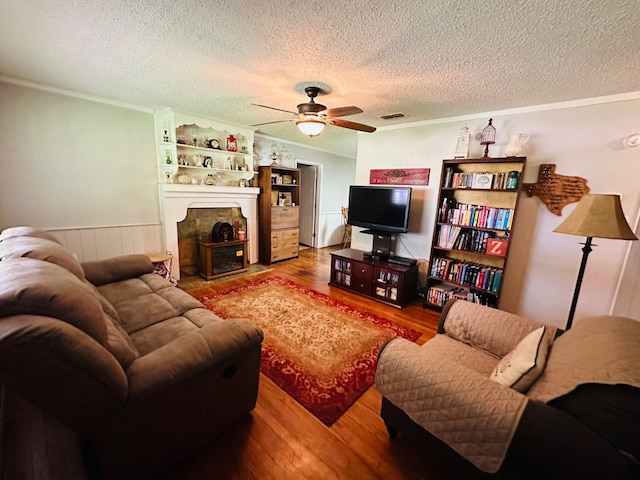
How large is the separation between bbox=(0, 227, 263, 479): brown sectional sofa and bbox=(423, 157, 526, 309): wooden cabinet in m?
2.48

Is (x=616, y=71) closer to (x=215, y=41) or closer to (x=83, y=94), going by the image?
(x=215, y=41)

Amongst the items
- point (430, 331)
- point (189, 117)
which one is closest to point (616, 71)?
point (430, 331)

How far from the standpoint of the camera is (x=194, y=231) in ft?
13.5

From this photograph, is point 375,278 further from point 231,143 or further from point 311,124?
point 231,143

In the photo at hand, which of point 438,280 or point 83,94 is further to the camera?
point 438,280

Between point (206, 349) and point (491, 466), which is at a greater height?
point (206, 349)

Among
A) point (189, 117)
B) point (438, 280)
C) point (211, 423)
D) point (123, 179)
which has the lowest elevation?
point (211, 423)

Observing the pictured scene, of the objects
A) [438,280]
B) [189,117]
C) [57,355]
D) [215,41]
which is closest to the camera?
[57,355]

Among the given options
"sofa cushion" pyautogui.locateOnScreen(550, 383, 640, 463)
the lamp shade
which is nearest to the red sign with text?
the lamp shade

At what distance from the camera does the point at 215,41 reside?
1.71 meters

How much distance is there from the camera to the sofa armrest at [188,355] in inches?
42.8

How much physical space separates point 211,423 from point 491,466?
1274 millimetres

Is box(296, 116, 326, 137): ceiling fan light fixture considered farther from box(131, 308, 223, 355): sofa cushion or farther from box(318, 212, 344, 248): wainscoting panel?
box(318, 212, 344, 248): wainscoting panel

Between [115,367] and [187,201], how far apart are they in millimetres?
3122
